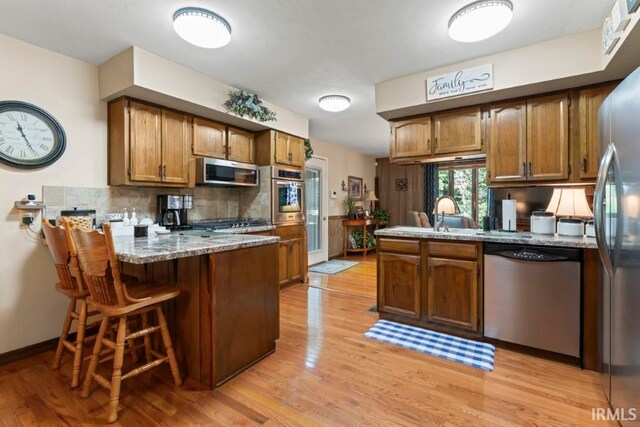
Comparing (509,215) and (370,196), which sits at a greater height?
(370,196)

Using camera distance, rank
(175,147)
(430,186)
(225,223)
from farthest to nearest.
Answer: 1. (430,186)
2. (225,223)
3. (175,147)

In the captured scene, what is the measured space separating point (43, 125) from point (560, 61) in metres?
4.15

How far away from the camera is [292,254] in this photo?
169 inches

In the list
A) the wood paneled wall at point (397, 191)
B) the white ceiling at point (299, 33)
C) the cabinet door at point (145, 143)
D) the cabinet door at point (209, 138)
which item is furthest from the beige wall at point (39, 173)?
the wood paneled wall at point (397, 191)

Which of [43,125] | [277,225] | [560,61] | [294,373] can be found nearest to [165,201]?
[43,125]

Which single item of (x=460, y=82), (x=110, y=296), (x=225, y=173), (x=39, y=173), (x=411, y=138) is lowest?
(x=110, y=296)

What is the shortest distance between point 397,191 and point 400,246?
17.2ft

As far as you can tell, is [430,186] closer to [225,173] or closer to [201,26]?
[225,173]

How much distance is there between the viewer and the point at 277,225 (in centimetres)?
407

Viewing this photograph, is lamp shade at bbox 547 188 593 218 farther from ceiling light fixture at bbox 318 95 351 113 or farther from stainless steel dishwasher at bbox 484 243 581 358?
ceiling light fixture at bbox 318 95 351 113

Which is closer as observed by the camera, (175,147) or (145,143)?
(145,143)

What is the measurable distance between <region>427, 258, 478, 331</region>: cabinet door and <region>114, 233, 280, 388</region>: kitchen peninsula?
1477mm

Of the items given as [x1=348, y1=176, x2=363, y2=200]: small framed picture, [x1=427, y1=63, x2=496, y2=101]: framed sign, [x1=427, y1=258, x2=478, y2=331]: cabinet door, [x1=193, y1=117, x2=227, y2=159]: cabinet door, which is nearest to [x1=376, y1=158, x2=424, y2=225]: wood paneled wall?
[x1=348, y1=176, x2=363, y2=200]: small framed picture

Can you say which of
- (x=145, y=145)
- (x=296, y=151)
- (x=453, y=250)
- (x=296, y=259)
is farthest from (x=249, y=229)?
(x=453, y=250)
